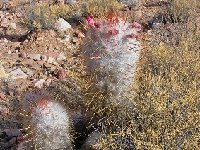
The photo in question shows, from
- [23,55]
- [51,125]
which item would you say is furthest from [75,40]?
[51,125]

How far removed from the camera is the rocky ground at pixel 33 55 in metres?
9.73

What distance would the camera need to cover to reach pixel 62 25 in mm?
13461

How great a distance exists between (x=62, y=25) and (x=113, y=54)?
656 cm

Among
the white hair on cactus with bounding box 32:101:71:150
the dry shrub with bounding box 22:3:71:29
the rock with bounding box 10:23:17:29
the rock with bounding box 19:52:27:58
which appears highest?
the white hair on cactus with bounding box 32:101:71:150

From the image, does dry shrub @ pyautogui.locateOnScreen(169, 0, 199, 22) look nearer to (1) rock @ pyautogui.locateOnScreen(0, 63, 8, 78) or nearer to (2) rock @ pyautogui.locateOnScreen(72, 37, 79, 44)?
(2) rock @ pyautogui.locateOnScreen(72, 37, 79, 44)

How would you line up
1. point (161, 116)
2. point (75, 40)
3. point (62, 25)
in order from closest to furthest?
point (161, 116) < point (75, 40) < point (62, 25)

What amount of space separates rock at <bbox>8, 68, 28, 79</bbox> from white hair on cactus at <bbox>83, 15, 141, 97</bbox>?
394cm

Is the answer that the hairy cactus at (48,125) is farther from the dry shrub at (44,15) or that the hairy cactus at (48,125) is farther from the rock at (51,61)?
the dry shrub at (44,15)

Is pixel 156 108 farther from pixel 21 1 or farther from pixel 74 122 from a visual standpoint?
pixel 21 1

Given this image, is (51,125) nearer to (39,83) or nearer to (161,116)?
(161,116)

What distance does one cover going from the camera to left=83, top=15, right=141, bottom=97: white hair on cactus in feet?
23.4

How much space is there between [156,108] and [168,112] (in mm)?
170

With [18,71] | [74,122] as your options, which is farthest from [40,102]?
[18,71]

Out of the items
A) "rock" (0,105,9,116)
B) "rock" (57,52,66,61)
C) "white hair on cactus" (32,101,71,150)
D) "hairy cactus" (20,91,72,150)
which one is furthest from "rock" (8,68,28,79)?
"white hair on cactus" (32,101,71,150)
